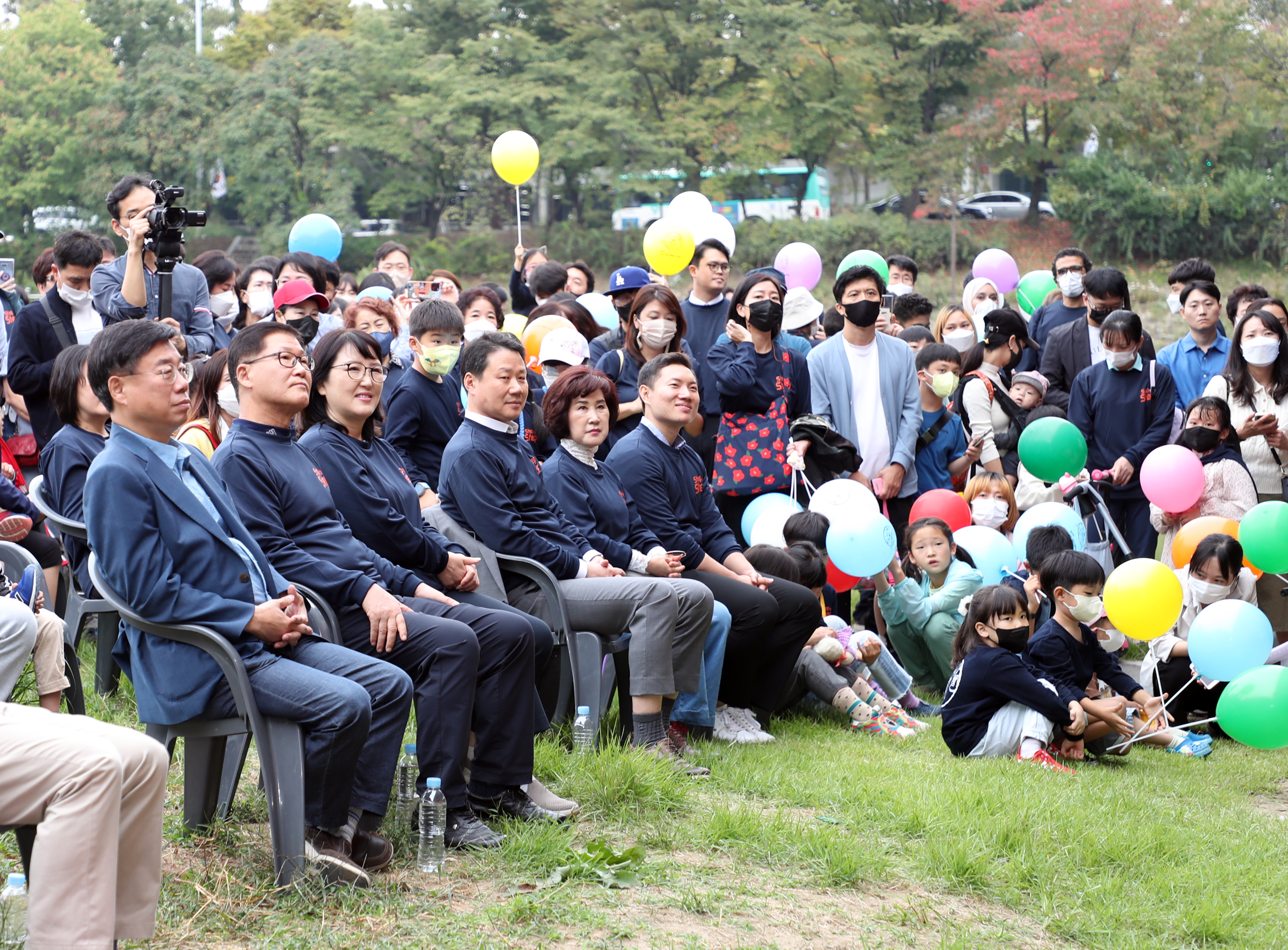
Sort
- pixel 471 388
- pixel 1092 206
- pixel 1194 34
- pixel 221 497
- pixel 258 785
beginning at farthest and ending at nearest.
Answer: pixel 1092 206 → pixel 1194 34 → pixel 471 388 → pixel 258 785 → pixel 221 497

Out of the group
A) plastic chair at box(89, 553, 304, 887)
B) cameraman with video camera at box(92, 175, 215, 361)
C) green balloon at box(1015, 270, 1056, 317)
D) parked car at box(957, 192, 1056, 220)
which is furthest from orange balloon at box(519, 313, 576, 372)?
parked car at box(957, 192, 1056, 220)

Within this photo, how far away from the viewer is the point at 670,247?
24.7 ft

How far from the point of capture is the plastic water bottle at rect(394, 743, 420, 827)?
12.6 ft

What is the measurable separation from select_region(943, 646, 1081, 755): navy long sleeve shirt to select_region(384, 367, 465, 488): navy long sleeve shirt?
2.36m

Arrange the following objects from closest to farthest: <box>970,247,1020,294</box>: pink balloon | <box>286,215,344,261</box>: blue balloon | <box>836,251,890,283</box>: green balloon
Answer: <box>836,251,890,283</box>: green balloon < <box>286,215,344,261</box>: blue balloon < <box>970,247,1020,294</box>: pink balloon

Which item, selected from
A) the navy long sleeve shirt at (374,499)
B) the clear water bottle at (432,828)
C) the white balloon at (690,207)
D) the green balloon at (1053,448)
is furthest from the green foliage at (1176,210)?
the clear water bottle at (432,828)

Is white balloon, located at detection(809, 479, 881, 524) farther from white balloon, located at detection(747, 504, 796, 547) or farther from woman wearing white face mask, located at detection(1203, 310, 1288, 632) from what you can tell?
woman wearing white face mask, located at detection(1203, 310, 1288, 632)

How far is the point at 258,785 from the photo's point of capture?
4145 millimetres

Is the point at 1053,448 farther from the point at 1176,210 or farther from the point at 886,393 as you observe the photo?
the point at 1176,210

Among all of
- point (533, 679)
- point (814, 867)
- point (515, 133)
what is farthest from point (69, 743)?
point (515, 133)

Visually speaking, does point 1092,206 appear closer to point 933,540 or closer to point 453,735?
point 933,540

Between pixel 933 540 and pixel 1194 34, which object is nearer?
pixel 933 540

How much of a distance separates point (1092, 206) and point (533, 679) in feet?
77.1

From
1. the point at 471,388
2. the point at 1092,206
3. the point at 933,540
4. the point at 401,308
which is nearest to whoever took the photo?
the point at 471,388
